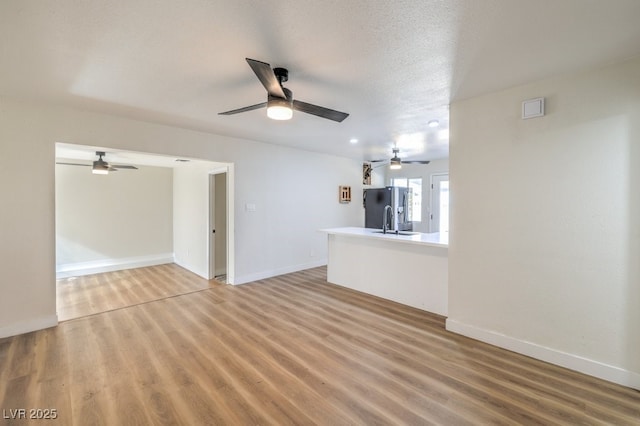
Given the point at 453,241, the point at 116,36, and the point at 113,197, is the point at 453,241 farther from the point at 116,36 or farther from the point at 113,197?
the point at 113,197

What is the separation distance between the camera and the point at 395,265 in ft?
12.8

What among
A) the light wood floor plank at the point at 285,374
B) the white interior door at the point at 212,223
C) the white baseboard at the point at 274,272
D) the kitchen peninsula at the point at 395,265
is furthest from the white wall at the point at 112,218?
the kitchen peninsula at the point at 395,265

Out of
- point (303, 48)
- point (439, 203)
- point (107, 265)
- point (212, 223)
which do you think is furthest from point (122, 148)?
point (439, 203)

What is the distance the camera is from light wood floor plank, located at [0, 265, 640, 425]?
1850 millimetres

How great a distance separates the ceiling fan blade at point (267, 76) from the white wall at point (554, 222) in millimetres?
2035

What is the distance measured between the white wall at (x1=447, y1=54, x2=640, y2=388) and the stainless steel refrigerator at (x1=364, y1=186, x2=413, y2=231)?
1937 millimetres

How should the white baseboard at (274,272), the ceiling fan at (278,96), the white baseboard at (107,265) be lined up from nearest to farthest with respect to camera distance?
the ceiling fan at (278,96) < the white baseboard at (274,272) < the white baseboard at (107,265)

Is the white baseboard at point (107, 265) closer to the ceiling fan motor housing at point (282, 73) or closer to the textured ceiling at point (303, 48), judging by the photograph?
the textured ceiling at point (303, 48)

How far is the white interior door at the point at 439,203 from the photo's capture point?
7.20 meters

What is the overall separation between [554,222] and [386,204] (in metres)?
2.74

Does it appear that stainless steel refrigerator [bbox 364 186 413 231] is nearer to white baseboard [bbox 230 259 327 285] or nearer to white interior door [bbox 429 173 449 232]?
white baseboard [bbox 230 259 327 285]

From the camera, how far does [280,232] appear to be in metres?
5.45

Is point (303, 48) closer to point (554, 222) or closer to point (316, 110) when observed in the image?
point (316, 110)

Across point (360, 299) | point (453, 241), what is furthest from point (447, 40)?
point (360, 299)
